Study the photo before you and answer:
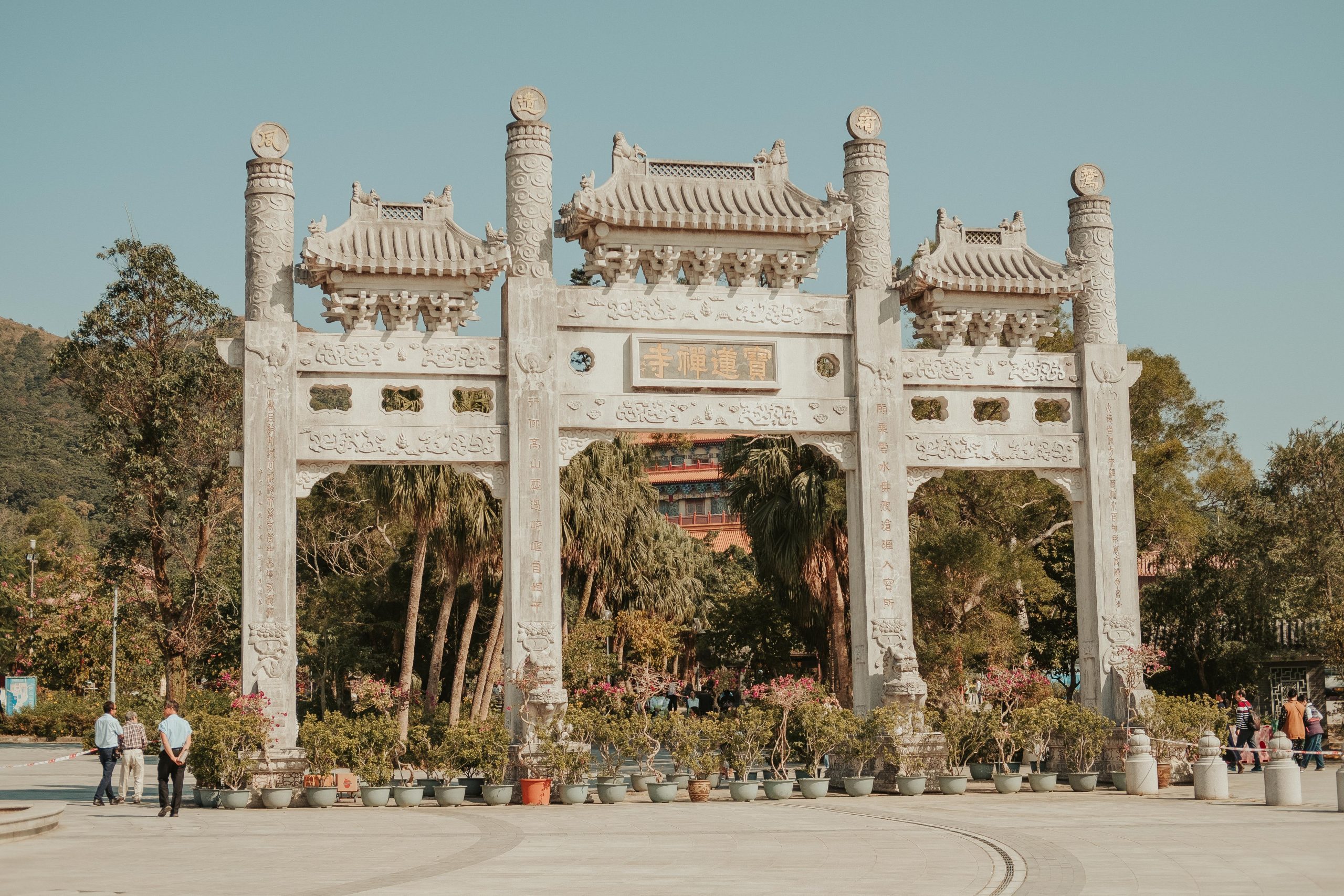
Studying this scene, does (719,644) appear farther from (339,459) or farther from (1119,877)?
(1119,877)

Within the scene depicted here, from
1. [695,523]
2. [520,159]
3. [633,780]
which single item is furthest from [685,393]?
[695,523]

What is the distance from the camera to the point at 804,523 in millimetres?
21547

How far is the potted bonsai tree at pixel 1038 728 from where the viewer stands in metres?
15.7

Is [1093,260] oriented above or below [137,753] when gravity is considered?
above

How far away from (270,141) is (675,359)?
16.1 ft

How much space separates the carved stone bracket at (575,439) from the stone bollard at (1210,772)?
268 inches

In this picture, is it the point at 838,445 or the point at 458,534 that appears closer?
the point at 838,445

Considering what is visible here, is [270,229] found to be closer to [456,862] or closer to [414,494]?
[414,494]

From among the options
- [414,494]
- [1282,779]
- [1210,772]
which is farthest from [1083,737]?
[414,494]

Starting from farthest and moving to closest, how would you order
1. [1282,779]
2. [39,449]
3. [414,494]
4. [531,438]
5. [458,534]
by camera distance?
1. [39,449]
2. [458,534]
3. [414,494]
4. [531,438]
5. [1282,779]

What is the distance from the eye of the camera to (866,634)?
1590 cm

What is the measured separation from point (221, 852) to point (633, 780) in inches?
244

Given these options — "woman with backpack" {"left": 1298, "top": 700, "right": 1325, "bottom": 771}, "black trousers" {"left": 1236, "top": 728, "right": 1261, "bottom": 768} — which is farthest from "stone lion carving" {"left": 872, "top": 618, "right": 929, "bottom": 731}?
"black trousers" {"left": 1236, "top": 728, "right": 1261, "bottom": 768}

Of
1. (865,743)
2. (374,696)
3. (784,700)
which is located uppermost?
(374,696)
